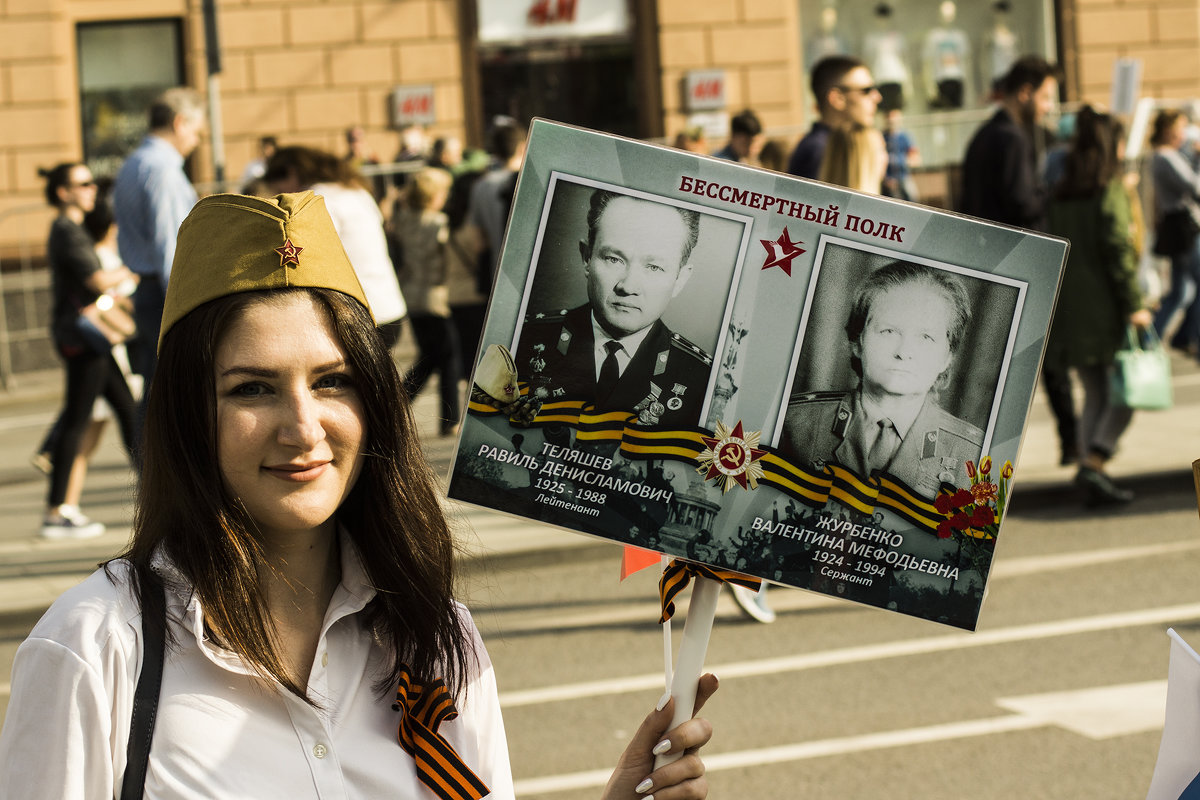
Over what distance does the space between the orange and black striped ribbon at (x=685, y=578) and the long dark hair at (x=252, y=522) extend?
291 millimetres

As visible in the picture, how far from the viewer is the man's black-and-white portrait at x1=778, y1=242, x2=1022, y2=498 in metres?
2.04

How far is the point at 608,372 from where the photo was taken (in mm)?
2068

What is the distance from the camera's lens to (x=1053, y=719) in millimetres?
5078

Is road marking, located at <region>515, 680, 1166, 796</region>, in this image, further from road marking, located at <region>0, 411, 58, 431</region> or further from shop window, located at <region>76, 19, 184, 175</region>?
shop window, located at <region>76, 19, 184, 175</region>

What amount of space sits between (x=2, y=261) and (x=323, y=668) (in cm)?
1558

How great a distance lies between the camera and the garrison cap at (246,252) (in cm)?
203

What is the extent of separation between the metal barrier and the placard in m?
14.9

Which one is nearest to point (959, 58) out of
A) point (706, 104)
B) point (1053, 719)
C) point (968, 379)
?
point (706, 104)

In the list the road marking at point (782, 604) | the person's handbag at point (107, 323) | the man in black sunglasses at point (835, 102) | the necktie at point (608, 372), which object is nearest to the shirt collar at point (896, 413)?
the necktie at point (608, 372)

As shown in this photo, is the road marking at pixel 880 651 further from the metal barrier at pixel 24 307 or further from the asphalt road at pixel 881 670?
the metal barrier at pixel 24 307

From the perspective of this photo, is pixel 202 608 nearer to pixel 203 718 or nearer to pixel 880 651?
pixel 203 718

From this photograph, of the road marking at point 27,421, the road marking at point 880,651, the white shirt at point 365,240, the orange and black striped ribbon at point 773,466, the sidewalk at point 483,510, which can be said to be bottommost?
the road marking at point 880,651

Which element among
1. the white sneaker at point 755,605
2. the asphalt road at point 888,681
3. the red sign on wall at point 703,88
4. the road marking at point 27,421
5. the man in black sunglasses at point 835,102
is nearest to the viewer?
the asphalt road at point 888,681

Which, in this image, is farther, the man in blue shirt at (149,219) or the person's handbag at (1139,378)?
the person's handbag at (1139,378)
